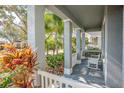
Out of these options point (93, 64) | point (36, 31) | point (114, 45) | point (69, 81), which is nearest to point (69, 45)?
point (93, 64)

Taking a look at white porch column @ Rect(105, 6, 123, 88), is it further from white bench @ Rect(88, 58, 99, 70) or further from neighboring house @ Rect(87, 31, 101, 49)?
neighboring house @ Rect(87, 31, 101, 49)

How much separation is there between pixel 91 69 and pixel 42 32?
6.38m

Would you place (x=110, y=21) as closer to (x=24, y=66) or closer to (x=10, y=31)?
(x=24, y=66)

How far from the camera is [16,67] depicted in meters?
2.51

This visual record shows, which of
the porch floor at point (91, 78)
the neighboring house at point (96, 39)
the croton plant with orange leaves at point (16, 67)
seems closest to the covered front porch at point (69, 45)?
the porch floor at point (91, 78)

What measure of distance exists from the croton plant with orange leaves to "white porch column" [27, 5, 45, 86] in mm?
448

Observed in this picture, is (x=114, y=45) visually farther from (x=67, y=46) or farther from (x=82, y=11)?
(x=67, y=46)

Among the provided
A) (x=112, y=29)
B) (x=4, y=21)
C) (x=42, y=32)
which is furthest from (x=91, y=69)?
(x=42, y=32)

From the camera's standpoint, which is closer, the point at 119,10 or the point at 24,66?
the point at 24,66

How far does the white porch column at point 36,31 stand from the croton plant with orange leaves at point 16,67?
45 centimetres

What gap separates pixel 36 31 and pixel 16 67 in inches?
34.1

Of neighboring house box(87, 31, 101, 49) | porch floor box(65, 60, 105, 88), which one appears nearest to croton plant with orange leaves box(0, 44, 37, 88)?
porch floor box(65, 60, 105, 88)

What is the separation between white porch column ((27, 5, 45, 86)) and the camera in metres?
3.12
